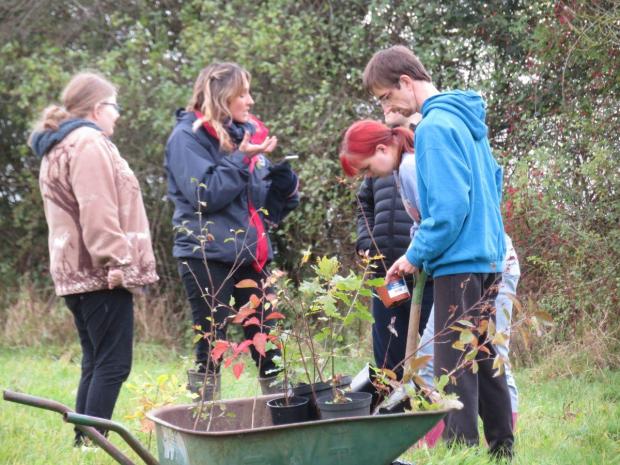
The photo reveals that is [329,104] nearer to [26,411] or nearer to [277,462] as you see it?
[26,411]

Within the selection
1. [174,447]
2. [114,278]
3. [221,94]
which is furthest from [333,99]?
[174,447]

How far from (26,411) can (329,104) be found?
173 inches

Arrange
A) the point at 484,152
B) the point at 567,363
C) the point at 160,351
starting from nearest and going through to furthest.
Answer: the point at 484,152 < the point at 567,363 < the point at 160,351

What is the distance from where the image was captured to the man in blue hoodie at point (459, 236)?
3.42 m

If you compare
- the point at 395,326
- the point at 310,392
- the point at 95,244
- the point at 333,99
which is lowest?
the point at 395,326

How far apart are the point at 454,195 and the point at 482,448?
108cm

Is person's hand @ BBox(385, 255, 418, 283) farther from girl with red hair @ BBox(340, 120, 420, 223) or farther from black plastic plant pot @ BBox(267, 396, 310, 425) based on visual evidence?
black plastic plant pot @ BBox(267, 396, 310, 425)

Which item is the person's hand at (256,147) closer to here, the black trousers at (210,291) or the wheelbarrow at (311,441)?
the black trousers at (210,291)

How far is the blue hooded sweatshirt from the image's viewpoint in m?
3.41

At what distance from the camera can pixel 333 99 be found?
857cm

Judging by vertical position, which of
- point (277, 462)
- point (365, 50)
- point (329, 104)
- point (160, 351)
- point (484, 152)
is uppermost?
point (365, 50)

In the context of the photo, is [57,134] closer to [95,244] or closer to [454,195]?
[95,244]

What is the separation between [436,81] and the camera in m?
8.27

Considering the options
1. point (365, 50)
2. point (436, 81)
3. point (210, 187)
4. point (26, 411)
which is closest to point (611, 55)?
point (436, 81)
